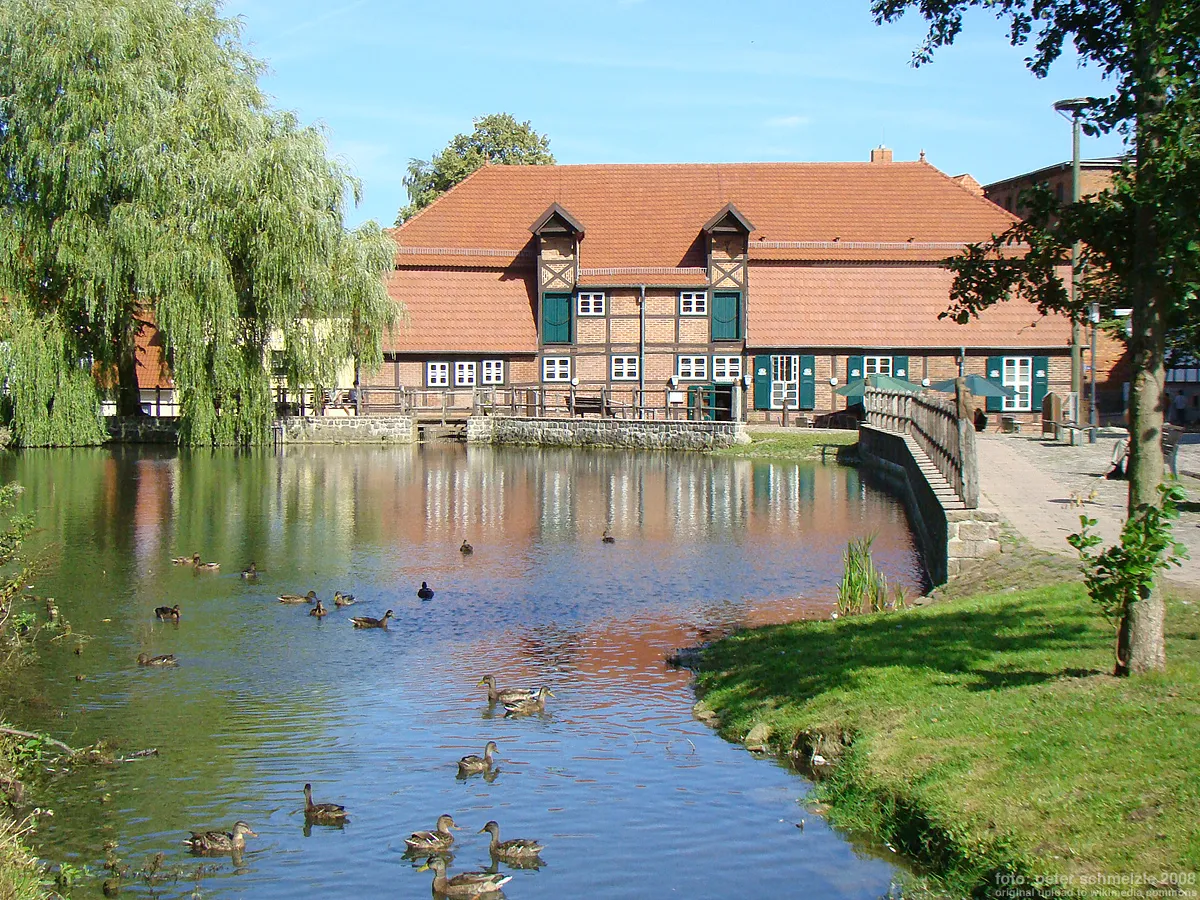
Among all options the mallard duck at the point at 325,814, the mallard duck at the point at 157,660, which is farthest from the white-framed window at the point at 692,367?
the mallard duck at the point at 325,814

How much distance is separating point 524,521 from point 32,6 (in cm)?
2089

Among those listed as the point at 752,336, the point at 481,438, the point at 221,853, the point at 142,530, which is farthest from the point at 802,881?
the point at 752,336

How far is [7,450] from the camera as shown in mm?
37000

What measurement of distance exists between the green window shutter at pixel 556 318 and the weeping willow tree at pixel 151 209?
1332 centimetres

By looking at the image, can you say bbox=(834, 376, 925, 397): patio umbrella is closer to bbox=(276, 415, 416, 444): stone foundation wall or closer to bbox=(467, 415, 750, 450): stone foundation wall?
bbox=(467, 415, 750, 450): stone foundation wall

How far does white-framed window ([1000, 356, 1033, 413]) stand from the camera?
5041 centimetres

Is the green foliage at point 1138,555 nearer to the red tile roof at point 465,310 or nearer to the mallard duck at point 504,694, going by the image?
the mallard duck at point 504,694

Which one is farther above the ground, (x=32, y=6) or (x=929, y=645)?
(x=32, y=6)

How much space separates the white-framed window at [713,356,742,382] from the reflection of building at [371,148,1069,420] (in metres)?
0.05

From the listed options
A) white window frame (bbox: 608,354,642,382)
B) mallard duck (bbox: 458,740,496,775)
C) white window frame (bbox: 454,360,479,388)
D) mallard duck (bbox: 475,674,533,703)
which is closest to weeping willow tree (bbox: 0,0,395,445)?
white window frame (bbox: 454,360,479,388)

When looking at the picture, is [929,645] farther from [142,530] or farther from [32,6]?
[32,6]

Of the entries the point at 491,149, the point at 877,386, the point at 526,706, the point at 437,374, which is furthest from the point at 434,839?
the point at 491,149

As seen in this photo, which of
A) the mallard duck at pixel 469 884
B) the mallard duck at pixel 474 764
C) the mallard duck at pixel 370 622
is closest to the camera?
the mallard duck at pixel 469 884

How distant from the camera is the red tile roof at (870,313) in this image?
5056 cm
